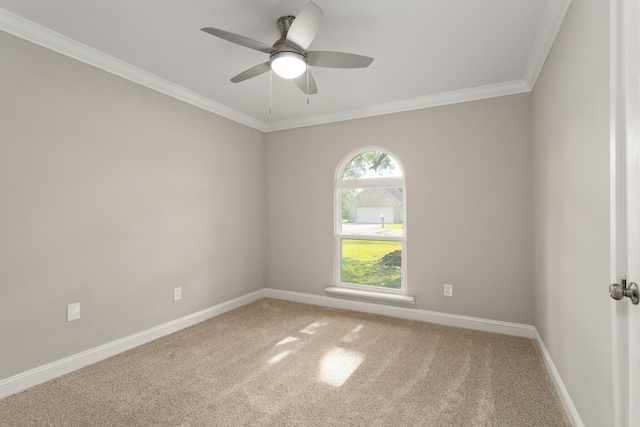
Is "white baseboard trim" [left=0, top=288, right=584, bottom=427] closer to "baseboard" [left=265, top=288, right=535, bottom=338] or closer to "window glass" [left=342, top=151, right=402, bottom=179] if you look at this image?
"baseboard" [left=265, top=288, right=535, bottom=338]

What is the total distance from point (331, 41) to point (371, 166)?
177cm

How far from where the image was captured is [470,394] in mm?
2059

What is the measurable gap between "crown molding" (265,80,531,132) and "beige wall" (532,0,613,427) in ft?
1.88

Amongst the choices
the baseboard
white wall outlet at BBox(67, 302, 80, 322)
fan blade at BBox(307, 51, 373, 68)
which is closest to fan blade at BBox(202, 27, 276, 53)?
fan blade at BBox(307, 51, 373, 68)

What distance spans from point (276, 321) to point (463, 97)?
3140 mm

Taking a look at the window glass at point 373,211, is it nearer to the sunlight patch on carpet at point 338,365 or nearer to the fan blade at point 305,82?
the sunlight patch on carpet at point 338,365

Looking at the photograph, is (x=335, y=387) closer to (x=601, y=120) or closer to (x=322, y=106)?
(x=601, y=120)

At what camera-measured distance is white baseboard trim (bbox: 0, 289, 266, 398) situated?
2076 mm

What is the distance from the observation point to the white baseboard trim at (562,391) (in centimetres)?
171

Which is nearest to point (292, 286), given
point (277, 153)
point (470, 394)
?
point (277, 153)

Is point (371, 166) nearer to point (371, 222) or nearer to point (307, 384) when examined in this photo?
point (371, 222)

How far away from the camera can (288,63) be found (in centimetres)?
197

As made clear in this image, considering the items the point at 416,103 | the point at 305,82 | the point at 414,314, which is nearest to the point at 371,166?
the point at 416,103

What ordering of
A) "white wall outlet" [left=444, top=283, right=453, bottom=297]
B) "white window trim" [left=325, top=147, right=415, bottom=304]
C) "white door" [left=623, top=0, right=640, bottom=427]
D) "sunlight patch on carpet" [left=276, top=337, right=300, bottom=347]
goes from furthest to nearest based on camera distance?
"white window trim" [left=325, top=147, right=415, bottom=304]
"white wall outlet" [left=444, top=283, right=453, bottom=297]
"sunlight patch on carpet" [left=276, top=337, right=300, bottom=347]
"white door" [left=623, top=0, right=640, bottom=427]
